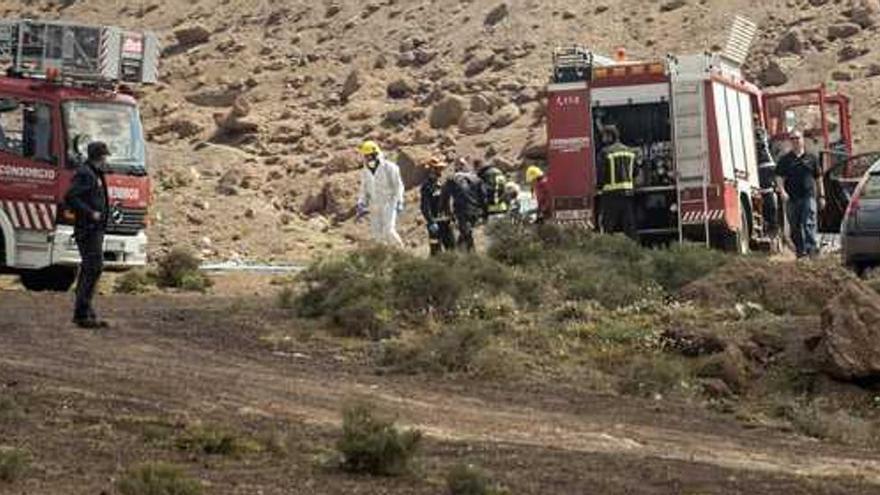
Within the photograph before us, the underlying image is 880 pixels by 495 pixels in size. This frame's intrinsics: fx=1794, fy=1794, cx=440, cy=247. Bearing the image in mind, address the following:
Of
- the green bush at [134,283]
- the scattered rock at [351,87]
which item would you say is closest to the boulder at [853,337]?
the green bush at [134,283]

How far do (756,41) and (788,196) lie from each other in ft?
60.2

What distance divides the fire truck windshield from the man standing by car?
8130 millimetres

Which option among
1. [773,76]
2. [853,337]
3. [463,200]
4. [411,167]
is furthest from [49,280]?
[773,76]

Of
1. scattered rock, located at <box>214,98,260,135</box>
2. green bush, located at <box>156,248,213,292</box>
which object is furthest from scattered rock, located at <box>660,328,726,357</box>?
scattered rock, located at <box>214,98,260,135</box>

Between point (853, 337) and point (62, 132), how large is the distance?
1091 centimetres

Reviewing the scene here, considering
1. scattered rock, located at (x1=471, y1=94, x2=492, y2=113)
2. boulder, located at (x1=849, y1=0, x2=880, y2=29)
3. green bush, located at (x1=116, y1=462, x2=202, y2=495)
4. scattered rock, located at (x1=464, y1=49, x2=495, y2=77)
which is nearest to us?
green bush, located at (x1=116, y1=462, x2=202, y2=495)

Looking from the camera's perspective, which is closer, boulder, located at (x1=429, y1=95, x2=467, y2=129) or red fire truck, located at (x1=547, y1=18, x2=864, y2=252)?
red fire truck, located at (x1=547, y1=18, x2=864, y2=252)

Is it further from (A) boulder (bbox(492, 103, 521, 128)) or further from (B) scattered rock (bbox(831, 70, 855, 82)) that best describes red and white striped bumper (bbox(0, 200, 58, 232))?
(B) scattered rock (bbox(831, 70, 855, 82))

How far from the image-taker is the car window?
18.9 m

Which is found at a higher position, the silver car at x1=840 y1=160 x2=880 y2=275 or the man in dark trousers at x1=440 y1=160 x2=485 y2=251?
the man in dark trousers at x1=440 y1=160 x2=485 y2=251

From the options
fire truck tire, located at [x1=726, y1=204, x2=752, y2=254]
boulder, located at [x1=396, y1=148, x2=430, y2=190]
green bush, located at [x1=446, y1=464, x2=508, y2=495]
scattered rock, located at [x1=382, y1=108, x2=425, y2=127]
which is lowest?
green bush, located at [x1=446, y1=464, x2=508, y2=495]

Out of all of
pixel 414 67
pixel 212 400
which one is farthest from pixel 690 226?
pixel 414 67

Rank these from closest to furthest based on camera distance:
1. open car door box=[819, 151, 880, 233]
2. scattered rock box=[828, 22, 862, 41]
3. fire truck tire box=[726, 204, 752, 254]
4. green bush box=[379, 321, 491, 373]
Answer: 1. green bush box=[379, 321, 491, 373]
2. open car door box=[819, 151, 880, 233]
3. fire truck tire box=[726, 204, 752, 254]
4. scattered rock box=[828, 22, 862, 41]

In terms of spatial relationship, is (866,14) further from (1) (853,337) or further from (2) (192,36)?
(1) (853,337)
